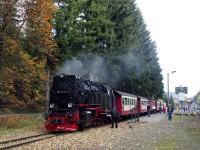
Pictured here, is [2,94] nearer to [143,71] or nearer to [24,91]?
[24,91]

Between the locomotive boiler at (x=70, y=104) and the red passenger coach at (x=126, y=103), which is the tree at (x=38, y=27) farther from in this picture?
the red passenger coach at (x=126, y=103)

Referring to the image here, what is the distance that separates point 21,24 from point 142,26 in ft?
136

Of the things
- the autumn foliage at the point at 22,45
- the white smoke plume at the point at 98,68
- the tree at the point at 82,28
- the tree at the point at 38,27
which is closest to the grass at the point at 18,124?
the autumn foliage at the point at 22,45

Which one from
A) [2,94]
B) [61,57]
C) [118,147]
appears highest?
[61,57]

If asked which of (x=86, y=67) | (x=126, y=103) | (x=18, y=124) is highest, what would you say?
(x=86, y=67)

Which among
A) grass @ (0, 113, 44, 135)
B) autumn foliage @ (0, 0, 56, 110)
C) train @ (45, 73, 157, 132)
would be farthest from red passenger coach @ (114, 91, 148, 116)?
autumn foliage @ (0, 0, 56, 110)

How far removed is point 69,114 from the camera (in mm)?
30891

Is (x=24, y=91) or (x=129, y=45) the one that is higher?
(x=129, y=45)

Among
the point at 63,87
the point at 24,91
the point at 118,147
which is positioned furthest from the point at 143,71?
the point at 118,147

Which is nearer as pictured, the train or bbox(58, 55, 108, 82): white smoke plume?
the train

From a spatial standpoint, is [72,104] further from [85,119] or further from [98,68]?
[98,68]

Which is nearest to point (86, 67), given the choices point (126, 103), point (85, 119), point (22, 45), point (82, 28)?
point (82, 28)

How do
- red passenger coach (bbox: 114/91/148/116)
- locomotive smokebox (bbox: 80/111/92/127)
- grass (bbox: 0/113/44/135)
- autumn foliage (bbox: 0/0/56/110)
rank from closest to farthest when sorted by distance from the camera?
locomotive smokebox (bbox: 80/111/92/127) < grass (bbox: 0/113/44/135) < autumn foliage (bbox: 0/0/56/110) < red passenger coach (bbox: 114/91/148/116)

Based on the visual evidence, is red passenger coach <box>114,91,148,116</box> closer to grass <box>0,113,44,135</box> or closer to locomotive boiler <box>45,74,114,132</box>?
grass <box>0,113,44,135</box>
